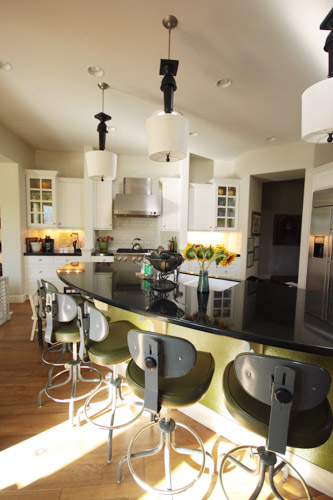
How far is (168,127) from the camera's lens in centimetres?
165

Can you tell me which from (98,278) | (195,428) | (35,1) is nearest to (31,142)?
(35,1)

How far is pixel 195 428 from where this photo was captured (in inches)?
67.7

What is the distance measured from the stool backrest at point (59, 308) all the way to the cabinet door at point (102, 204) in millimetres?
3393

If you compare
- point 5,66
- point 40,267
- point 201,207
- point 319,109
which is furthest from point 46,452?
point 201,207

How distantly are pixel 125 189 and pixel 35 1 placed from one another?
3.30m

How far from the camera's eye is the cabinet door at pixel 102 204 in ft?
16.1

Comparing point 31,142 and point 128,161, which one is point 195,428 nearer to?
point 128,161

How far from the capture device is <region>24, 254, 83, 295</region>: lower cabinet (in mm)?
4602

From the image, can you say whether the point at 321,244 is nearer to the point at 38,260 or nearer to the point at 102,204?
the point at 102,204

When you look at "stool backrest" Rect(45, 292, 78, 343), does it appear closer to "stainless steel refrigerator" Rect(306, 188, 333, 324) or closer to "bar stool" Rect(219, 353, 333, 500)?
"bar stool" Rect(219, 353, 333, 500)

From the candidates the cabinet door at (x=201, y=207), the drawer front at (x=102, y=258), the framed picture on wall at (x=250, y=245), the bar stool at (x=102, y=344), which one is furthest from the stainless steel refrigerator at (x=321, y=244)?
the drawer front at (x=102, y=258)

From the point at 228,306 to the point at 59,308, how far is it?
1.14m

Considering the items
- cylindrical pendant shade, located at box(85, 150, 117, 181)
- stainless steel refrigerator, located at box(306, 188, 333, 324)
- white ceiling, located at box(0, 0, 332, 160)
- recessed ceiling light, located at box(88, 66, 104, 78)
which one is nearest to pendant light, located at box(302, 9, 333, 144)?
white ceiling, located at box(0, 0, 332, 160)

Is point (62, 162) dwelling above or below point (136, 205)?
above
